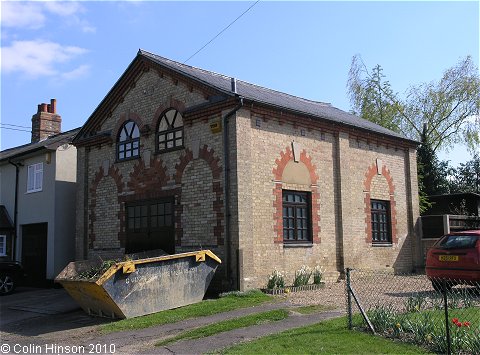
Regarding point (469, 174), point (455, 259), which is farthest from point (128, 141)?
point (469, 174)

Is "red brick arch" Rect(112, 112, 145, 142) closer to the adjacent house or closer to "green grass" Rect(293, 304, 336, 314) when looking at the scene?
the adjacent house

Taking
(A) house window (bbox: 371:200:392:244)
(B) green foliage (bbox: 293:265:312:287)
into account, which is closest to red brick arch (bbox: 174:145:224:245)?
(B) green foliage (bbox: 293:265:312:287)

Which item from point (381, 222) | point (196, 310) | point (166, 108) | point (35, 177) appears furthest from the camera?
point (35, 177)

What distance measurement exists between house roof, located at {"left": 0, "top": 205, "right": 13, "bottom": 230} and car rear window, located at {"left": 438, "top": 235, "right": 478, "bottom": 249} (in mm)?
17516

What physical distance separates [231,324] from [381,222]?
10652 mm

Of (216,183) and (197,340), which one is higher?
(216,183)

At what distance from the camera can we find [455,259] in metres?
12.5

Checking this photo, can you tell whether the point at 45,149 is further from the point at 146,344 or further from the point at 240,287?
the point at 146,344

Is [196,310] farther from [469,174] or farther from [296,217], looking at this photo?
[469,174]

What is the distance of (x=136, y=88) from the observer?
701 inches

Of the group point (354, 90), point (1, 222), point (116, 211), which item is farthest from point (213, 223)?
point (354, 90)

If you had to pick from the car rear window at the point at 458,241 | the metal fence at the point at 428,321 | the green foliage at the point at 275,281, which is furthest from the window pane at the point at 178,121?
the car rear window at the point at 458,241

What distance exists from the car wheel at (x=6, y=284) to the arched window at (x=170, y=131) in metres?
7.19

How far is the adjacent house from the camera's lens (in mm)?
20195
